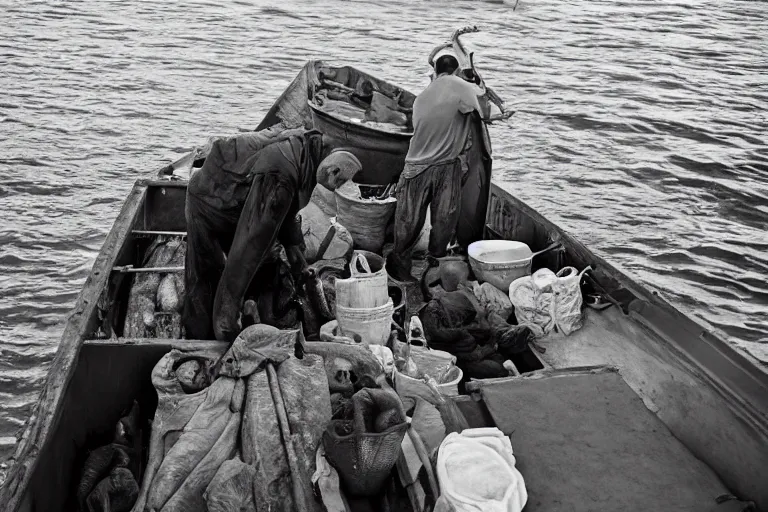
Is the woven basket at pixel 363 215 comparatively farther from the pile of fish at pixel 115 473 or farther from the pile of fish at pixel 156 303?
the pile of fish at pixel 115 473

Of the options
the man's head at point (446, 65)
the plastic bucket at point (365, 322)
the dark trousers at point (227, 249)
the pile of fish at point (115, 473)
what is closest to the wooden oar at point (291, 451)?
the dark trousers at point (227, 249)

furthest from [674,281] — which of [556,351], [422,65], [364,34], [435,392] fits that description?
[364,34]

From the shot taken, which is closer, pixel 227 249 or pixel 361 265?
pixel 227 249

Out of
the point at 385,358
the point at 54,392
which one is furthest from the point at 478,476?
the point at 54,392

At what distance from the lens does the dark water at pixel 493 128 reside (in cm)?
865

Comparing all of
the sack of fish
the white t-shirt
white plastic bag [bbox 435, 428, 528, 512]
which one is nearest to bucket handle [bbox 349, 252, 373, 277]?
the sack of fish

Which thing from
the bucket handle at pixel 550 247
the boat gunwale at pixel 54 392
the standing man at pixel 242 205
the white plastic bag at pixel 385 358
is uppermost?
the standing man at pixel 242 205

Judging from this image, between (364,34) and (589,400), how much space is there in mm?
17211

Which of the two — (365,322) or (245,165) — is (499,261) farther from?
(245,165)

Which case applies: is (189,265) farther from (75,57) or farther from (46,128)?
(75,57)

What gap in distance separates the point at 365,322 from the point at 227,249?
900mm

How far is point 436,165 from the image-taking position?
18.2 feet

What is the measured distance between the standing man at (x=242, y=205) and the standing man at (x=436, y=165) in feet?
5.05

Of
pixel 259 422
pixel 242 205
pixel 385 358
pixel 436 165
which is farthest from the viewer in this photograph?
pixel 436 165
